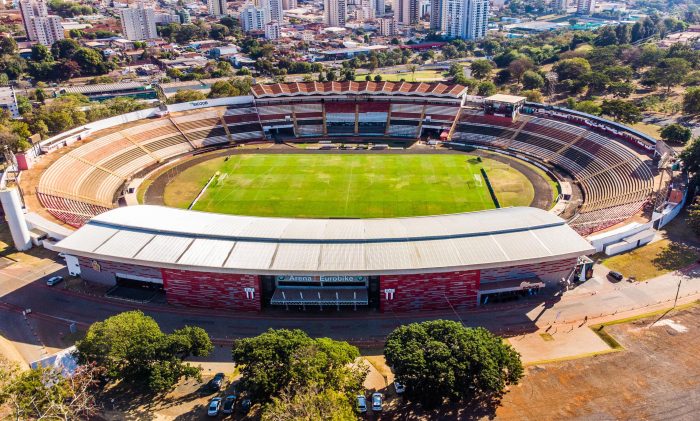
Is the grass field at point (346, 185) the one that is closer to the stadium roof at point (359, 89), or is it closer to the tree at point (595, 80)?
the stadium roof at point (359, 89)

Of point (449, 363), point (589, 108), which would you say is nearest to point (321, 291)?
point (449, 363)

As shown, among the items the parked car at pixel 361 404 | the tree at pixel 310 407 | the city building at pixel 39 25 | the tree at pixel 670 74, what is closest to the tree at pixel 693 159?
the parked car at pixel 361 404

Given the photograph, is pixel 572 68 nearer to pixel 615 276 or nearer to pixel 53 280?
pixel 615 276

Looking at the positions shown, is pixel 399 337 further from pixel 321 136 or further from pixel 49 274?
pixel 321 136

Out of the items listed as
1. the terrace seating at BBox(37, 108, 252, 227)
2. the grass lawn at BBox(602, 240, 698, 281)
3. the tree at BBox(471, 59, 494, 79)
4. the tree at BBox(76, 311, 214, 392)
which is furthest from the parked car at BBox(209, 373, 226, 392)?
the tree at BBox(471, 59, 494, 79)

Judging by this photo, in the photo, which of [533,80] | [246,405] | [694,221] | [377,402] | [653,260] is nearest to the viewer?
[246,405]

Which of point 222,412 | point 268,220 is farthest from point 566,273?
point 222,412
